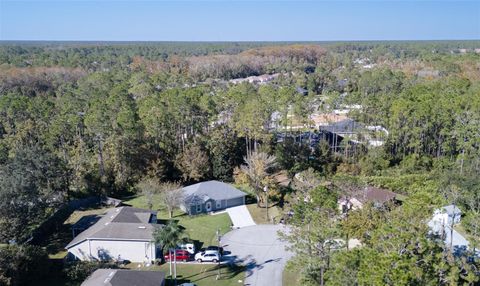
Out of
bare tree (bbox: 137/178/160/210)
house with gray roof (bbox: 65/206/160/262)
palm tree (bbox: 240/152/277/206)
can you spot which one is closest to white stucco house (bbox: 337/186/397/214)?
palm tree (bbox: 240/152/277/206)

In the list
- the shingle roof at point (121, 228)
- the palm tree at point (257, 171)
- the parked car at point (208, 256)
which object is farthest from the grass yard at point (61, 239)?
the palm tree at point (257, 171)

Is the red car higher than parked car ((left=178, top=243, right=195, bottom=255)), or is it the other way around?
parked car ((left=178, top=243, right=195, bottom=255))

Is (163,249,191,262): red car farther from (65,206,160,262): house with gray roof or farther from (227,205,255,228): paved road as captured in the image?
(227,205,255,228): paved road

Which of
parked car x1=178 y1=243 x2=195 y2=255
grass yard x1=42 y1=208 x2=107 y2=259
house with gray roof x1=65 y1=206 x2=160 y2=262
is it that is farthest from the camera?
grass yard x1=42 y1=208 x2=107 y2=259

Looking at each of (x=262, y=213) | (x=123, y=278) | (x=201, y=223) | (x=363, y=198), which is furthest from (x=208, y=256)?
(x=363, y=198)

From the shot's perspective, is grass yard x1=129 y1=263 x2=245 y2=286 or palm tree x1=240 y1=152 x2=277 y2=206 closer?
grass yard x1=129 y1=263 x2=245 y2=286

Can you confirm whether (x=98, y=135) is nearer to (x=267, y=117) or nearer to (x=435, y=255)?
(x=267, y=117)
